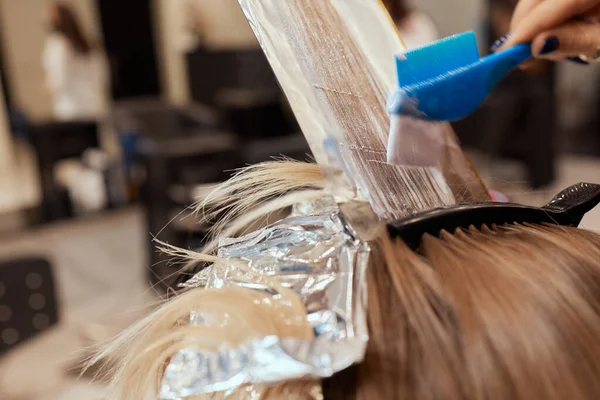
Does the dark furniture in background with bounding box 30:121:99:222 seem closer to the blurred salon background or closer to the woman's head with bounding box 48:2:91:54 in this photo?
the blurred salon background

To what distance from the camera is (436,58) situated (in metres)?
0.35

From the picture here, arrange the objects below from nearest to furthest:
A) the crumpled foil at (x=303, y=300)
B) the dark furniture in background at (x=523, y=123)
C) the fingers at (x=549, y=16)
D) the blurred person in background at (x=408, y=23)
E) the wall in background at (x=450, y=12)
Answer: the crumpled foil at (x=303, y=300), the fingers at (x=549, y=16), the blurred person in background at (x=408, y=23), the dark furniture in background at (x=523, y=123), the wall in background at (x=450, y=12)

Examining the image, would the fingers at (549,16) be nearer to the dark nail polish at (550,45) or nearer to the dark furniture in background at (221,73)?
the dark nail polish at (550,45)

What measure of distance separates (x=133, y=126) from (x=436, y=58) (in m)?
2.40

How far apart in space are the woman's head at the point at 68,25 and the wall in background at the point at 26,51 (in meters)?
0.04

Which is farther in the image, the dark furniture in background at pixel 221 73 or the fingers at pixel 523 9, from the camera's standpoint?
the dark furniture in background at pixel 221 73

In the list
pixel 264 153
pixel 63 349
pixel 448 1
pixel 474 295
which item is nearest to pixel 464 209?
pixel 474 295

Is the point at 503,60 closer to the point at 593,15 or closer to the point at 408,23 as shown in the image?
the point at 593,15

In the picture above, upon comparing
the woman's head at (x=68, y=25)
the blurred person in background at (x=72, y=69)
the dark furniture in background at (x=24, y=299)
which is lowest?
the dark furniture in background at (x=24, y=299)

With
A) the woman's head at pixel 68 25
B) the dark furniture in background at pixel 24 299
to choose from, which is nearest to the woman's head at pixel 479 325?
the dark furniture in background at pixel 24 299

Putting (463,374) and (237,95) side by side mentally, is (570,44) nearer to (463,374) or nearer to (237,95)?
(463,374)

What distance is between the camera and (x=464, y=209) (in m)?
0.31

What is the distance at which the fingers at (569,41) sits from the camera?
443 millimetres

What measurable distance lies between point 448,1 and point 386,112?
454 cm
